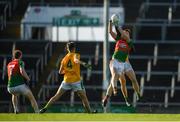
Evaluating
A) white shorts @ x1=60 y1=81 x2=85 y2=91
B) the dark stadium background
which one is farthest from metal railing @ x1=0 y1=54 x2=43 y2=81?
white shorts @ x1=60 y1=81 x2=85 y2=91

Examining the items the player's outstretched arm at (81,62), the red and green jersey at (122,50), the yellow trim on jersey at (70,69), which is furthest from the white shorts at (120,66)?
the yellow trim on jersey at (70,69)

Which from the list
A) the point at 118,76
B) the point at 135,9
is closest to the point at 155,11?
the point at 135,9

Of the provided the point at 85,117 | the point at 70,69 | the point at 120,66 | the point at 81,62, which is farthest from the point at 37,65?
the point at 85,117

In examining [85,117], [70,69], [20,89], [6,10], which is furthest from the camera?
[6,10]

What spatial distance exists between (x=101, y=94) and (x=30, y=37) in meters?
6.16

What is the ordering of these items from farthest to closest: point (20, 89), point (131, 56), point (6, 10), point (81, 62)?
→ point (6, 10) → point (131, 56) → point (20, 89) → point (81, 62)

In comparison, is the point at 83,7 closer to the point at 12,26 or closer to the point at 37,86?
the point at 12,26

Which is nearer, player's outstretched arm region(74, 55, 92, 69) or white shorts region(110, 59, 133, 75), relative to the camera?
player's outstretched arm region(74, 55, 92, 69)

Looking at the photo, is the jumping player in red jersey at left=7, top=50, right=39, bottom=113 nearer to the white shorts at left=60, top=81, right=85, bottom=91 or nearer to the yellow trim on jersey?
the white shorts at left=60, top=81, right=85, bottom=91

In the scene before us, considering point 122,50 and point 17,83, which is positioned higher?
point 122,50

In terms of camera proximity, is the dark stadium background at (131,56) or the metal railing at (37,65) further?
the metal railing at (37,65)

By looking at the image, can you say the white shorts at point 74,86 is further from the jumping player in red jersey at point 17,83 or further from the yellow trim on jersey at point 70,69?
the jumping player in red jersey at point 17,83

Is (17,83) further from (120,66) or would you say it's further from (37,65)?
(37,65)

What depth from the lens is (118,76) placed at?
102ft
